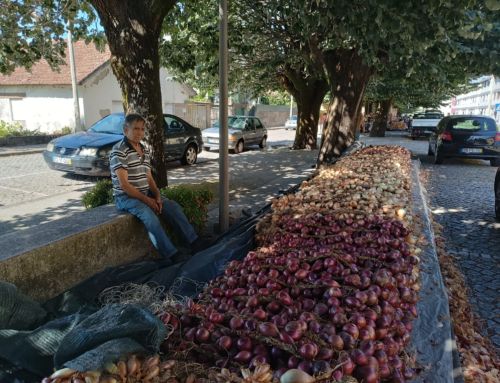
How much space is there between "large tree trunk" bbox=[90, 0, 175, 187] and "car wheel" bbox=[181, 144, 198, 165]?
824 centimetres

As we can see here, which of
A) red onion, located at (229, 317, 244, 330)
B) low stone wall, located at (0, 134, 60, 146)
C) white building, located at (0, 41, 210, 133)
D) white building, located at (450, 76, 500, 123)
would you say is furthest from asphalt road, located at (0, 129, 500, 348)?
white building, located at (450, 76, 500, 123)

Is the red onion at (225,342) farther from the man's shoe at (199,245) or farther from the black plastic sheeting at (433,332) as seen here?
the man's shoe at (199,245)

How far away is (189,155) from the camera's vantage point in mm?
13945

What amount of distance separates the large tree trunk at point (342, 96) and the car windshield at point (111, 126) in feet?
18.5

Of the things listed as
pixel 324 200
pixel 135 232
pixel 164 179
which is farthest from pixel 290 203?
pixel 164 179

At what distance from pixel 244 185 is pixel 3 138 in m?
12.7

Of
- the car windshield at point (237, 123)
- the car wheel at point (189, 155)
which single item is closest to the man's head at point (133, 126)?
the car wheel at point (189, 155)

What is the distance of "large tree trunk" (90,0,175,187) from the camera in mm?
5109

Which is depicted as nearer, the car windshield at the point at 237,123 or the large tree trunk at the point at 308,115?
the large tree trunk at the point at 308,115

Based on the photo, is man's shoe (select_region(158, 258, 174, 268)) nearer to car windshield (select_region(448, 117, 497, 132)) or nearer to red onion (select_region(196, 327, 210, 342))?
red onion (select_region(196, 327, 210, 342))

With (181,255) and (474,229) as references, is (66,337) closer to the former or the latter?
(181,255)

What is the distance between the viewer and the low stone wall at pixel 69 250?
3223 millimetres

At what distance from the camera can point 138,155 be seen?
4.54 m

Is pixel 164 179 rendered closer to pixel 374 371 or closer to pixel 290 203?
pixel 290 203
